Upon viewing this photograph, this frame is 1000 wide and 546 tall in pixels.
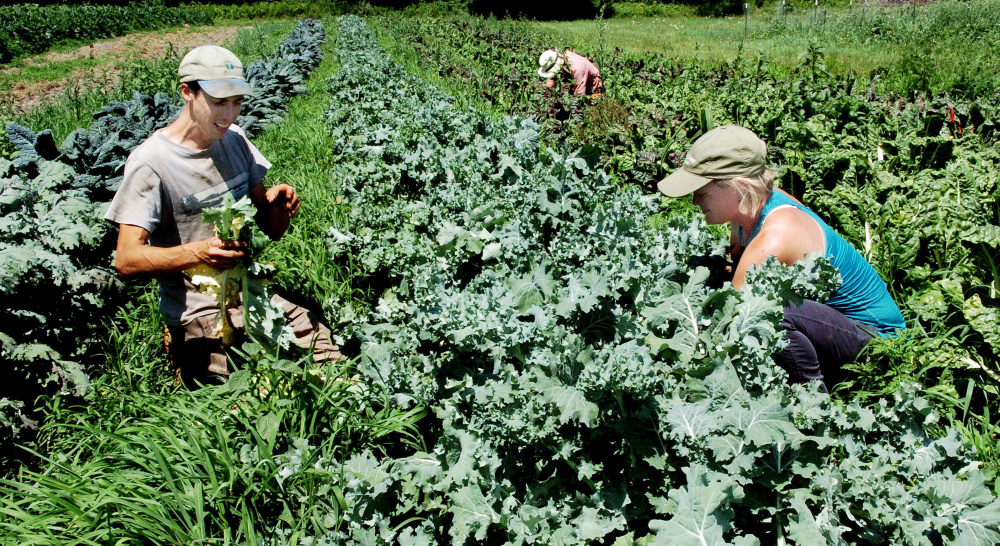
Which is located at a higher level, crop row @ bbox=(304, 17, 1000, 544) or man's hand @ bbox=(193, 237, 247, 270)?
man's hand @ bbox=(193, 237, 247, 270)

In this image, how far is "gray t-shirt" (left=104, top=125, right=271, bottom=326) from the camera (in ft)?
9.94

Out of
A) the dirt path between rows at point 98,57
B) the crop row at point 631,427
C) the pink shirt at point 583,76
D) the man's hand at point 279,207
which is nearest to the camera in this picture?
the crop row at point 631,427

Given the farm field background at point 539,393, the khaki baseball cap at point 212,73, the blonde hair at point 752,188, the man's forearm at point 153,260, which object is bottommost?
the farm field background at point 539,393

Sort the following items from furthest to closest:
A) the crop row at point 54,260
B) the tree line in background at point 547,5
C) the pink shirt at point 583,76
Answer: the tree line in background at point 547,5
the pink shirt at point 583,76
the crop row at point 54,260

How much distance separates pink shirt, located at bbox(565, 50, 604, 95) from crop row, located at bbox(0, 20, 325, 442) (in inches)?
214

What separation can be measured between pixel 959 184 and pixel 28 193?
238 inches

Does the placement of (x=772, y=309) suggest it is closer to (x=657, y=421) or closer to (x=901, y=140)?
(x=657, y=421)

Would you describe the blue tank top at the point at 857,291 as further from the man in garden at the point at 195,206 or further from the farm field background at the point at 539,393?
the man in garden at the point at 195,206

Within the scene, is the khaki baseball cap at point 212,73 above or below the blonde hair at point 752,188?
above

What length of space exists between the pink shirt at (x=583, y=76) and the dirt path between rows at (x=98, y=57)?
8618 millimetres

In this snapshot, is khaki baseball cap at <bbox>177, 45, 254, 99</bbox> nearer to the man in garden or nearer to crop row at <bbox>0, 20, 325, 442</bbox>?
the man in garden

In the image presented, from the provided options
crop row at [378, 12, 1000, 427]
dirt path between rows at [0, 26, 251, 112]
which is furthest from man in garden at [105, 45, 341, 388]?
dirt path between rows at [0, 26, 251, 112]

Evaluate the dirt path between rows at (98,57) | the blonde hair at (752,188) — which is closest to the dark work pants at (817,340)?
the blonde hair at (752,188)

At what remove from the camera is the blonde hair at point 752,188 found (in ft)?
10.1
